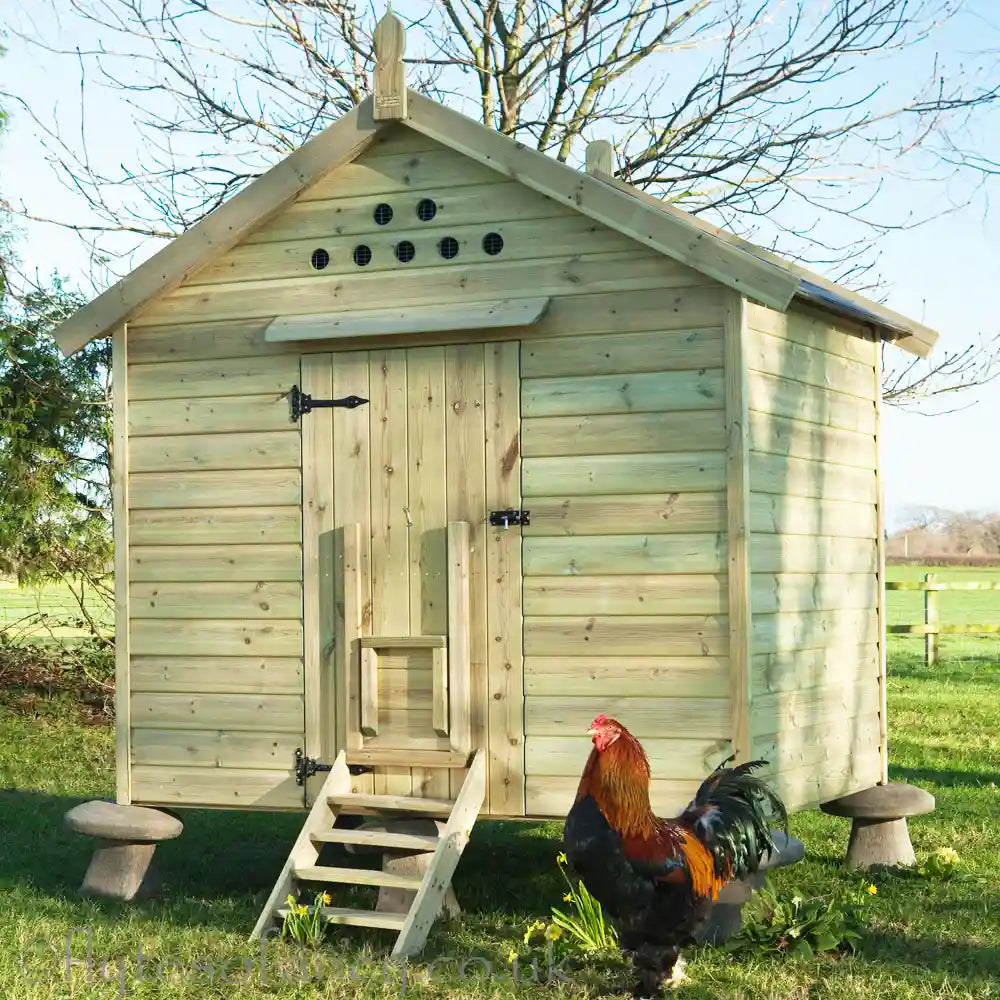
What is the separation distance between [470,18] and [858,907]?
33.0ft

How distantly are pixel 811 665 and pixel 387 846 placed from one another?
249 cm

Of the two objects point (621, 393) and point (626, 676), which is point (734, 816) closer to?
point (626, 676)

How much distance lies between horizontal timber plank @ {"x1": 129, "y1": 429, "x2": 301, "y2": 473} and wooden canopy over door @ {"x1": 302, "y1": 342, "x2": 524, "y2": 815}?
16 centimetres

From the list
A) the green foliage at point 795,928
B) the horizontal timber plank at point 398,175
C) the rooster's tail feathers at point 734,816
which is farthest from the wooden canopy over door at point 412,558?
the green foliage at point 795,928

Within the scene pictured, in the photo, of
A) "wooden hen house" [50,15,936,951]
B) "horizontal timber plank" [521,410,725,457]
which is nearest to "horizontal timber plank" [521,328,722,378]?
"wooden hen house" [50,15,936,951]

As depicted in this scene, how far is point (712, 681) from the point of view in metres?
6.78

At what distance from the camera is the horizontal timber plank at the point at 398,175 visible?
24.2 feet

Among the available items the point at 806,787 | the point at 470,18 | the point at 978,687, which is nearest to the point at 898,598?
the point at 978,687

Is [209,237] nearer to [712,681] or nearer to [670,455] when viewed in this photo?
[670,455]

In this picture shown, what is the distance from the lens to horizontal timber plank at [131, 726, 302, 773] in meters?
7.52

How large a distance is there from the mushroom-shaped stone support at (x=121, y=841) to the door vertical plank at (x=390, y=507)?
4.55 ft

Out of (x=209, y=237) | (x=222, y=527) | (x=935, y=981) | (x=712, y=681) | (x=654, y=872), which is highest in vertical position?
(x=209, y=237)

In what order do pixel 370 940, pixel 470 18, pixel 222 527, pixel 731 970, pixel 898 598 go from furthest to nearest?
pixel 898 598 < pixel 470 18 < pixel 222 527 < pixel 370 940 < pixel 731 970

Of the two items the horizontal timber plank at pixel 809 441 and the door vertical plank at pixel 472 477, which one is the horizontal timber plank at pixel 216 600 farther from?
the horizontal timber plank at pixel 809 441
